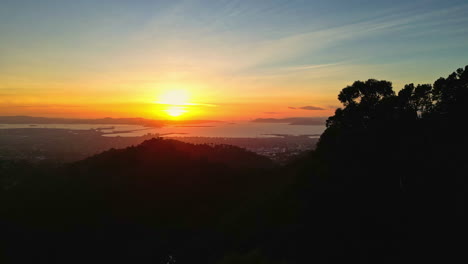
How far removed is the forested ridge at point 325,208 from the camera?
16156mm

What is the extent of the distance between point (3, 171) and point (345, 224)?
3563 inches

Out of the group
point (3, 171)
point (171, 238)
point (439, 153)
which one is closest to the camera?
point (439, 153)

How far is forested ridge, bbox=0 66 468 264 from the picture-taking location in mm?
16156

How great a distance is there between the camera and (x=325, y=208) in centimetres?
1881

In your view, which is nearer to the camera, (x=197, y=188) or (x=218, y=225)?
(x=218, y=225)

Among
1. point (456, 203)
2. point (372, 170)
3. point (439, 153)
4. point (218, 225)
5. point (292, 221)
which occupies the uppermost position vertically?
point (439, 153)

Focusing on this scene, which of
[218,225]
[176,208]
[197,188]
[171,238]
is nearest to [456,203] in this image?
[218,225]

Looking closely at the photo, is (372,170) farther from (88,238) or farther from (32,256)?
(32,256)

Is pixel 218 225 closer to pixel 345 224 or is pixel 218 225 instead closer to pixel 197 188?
pixel 197 188

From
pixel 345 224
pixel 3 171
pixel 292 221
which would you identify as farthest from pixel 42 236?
pixel 3 171

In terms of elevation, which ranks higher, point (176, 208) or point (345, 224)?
point (345, 224)

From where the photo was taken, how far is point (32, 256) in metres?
31.6

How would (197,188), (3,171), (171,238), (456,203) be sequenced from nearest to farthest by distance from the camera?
(456,203) → (171,238) → (197,188) → (3,171)

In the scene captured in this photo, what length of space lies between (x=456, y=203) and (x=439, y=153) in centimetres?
528
